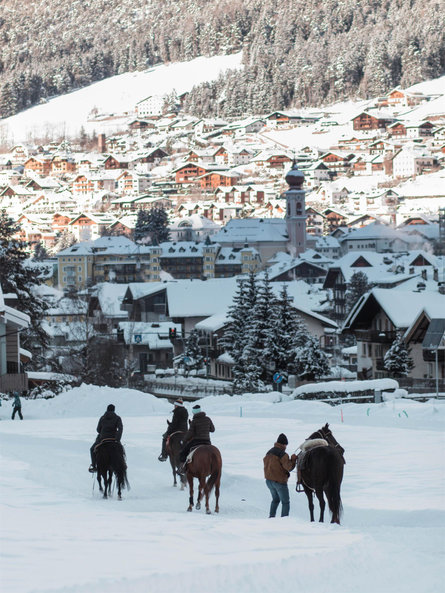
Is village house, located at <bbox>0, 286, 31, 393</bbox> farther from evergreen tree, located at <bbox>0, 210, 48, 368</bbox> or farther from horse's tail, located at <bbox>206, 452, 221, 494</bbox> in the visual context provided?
horse's tail, located at <bbox>206, 452, 221, 494</bbox>

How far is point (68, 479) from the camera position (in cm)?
1762

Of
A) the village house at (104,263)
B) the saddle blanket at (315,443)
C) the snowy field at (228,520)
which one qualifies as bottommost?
the snowy field at (228,520)

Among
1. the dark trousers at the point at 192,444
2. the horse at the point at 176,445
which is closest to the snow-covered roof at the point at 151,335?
the horse at the point at 176,445

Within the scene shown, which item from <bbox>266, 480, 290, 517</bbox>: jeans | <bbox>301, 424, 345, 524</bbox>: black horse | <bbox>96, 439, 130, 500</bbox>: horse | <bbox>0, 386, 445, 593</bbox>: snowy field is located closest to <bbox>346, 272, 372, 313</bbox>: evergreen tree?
<bbox>0, 386, 445, 593</bbox>: snowy field

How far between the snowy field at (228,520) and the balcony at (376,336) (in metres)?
18.4

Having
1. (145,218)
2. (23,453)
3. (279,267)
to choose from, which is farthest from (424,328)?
(145,218)

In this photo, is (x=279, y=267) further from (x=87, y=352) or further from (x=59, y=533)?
(x=59, y=533)

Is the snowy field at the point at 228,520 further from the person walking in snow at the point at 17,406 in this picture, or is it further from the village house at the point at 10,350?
the village house at the point at 10,350

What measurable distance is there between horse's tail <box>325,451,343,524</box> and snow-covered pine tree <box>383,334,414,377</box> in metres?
30.9

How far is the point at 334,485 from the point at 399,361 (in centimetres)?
3105

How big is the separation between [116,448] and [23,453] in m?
4.17

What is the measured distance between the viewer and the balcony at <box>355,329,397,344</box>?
47.0 meters

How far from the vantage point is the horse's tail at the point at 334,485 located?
13742mm

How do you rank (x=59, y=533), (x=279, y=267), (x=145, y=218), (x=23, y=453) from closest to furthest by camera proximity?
(x=59, y=533)
(x=23, y=453)
(x=279, y=267)
(x=145, y=218)
